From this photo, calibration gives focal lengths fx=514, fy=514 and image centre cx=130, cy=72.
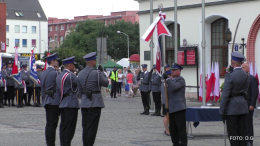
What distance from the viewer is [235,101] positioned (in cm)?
914

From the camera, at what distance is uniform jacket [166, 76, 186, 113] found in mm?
10289

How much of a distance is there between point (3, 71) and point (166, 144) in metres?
14.2

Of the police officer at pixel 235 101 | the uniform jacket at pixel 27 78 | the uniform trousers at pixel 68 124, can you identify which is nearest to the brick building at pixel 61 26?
the uniform jacket at pixel 27 78

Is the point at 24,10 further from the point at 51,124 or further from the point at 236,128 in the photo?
the point at 236,128

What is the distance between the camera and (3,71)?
79.0 ft

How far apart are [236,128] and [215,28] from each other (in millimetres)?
20117

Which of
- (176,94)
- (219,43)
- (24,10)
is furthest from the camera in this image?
(24,10)

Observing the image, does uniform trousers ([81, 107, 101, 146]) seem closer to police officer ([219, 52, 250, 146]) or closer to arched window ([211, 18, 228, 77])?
police officer ([219, 52, 250, 146])

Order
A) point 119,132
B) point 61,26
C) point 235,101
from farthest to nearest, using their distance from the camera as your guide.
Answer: point 61,26
point 119,132
point 235,101

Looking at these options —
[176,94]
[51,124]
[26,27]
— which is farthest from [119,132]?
[26,27]

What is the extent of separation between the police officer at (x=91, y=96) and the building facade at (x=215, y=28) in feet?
55.4

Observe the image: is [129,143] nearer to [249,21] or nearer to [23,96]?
[23,96]

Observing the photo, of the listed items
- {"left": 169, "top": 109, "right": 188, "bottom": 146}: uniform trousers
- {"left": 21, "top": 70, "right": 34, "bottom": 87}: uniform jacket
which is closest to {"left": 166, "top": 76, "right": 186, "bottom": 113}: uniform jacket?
{"left": 169, "top": 109, "right": 188, "bottom": 146}: uniform trousers

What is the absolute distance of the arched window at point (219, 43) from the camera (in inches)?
1110
